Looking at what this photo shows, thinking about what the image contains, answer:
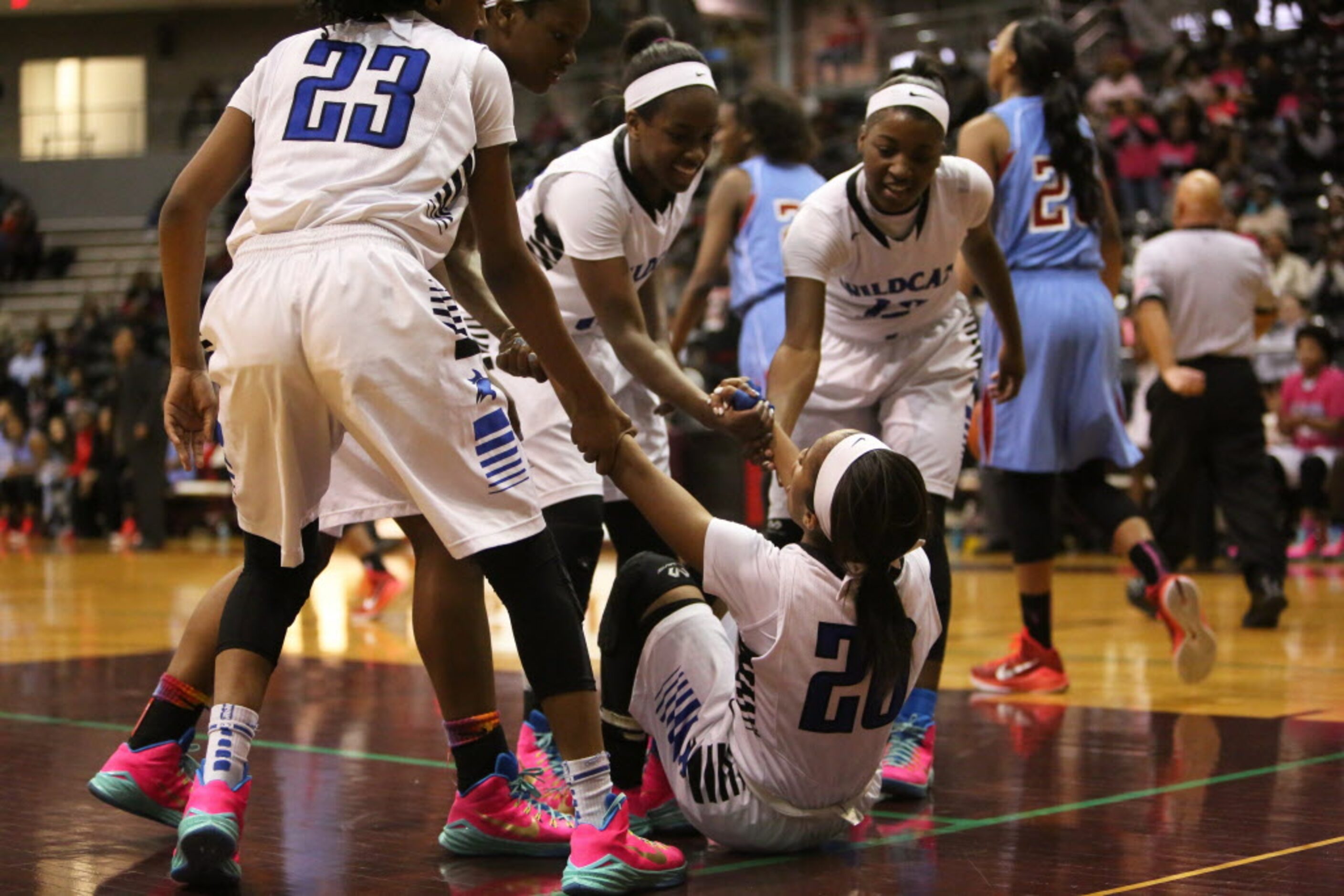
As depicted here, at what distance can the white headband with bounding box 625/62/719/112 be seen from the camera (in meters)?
3.77

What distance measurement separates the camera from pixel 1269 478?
740cm

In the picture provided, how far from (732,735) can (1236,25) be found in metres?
14.4

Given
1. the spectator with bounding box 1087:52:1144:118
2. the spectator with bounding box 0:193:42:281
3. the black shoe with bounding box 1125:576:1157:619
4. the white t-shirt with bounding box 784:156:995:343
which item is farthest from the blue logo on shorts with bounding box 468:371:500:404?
the spectator with bounding box 0:193:42:281

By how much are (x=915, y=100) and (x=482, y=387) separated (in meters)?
1.50

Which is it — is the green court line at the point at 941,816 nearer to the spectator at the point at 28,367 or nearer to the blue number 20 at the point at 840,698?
the blue number 20 at the point at 840,698

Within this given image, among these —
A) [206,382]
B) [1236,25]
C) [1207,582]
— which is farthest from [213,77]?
[206,382]

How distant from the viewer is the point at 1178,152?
1430 cm

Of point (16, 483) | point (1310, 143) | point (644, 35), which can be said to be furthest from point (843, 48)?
point (644, 35)

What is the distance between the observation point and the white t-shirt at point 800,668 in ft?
9.63

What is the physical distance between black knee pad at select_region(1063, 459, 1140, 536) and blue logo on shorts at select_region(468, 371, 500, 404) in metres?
3.06

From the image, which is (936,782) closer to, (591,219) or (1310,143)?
(591,219)

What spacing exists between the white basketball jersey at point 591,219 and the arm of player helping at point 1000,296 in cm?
74

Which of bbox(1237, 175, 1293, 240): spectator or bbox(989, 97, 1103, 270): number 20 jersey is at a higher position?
bbox(1237, 175, 1293, 240): spectator

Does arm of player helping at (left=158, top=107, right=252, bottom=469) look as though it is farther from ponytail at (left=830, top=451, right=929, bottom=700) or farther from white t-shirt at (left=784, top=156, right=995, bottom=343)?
white t-shirt at (left=784, top=156, right=995, bottom=343)
